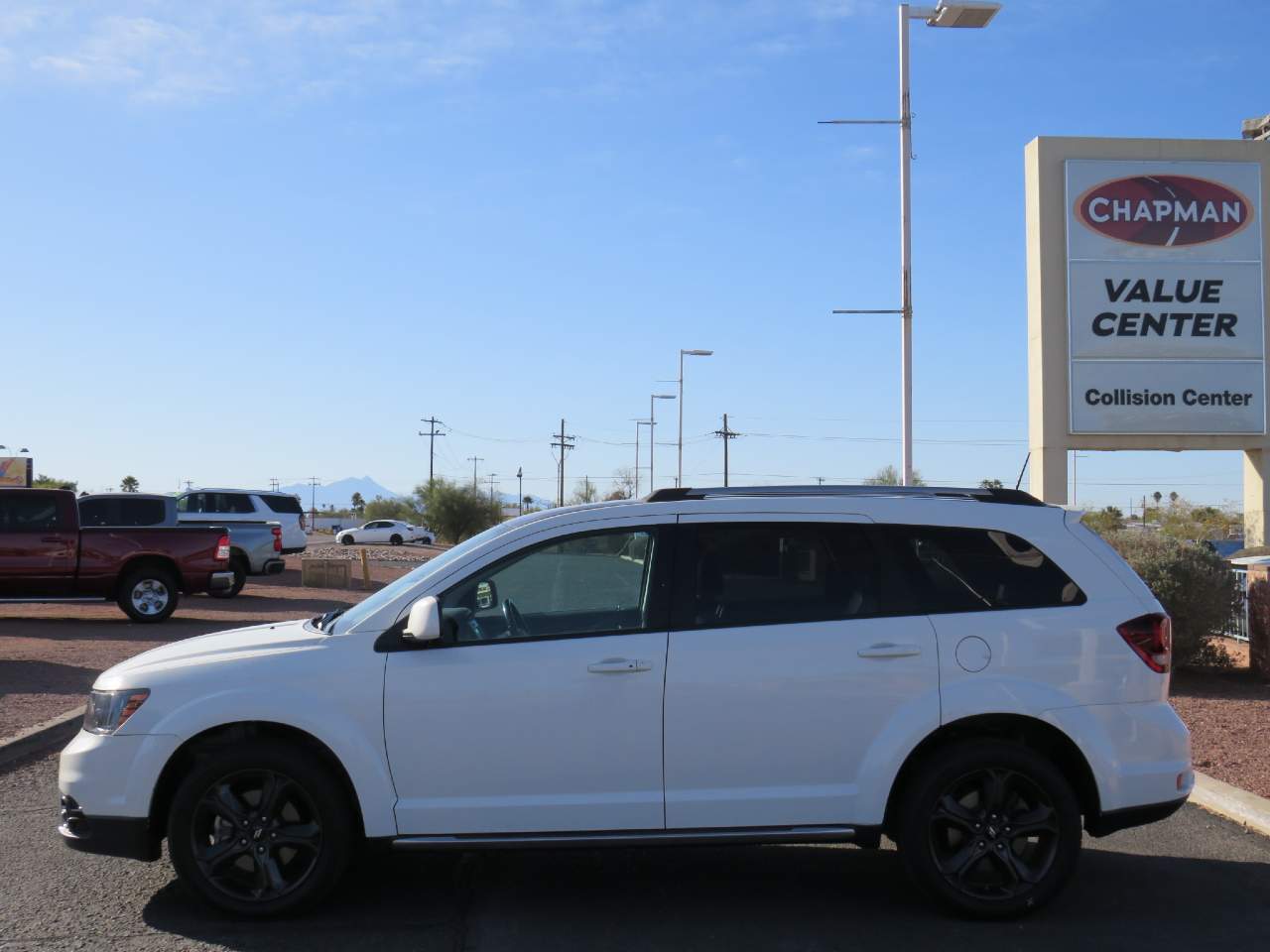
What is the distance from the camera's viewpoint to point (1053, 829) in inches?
219


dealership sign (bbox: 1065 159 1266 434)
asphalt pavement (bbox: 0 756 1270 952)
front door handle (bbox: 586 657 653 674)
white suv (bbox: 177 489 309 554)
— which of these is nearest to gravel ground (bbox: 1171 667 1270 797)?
asphalt pavement (bbox: 0 756 1270 952)

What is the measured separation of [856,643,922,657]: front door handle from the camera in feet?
18.2

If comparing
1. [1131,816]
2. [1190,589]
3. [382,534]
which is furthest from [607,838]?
[382,534]

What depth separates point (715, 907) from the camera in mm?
5801

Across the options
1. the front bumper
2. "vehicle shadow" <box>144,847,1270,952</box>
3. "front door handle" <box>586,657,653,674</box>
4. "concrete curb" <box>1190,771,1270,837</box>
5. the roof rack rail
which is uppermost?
the roof rack rail

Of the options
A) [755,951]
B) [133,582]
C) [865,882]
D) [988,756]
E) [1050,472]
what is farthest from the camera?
[1050,472]

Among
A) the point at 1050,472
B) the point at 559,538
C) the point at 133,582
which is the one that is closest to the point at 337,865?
the point at 559,538

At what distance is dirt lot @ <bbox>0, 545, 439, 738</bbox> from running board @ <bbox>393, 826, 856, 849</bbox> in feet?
16.5

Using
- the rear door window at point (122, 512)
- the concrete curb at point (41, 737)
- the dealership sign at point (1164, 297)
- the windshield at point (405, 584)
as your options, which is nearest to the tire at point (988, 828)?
the windshield at point (405, 584)

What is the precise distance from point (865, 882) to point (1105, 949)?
4.15 feet

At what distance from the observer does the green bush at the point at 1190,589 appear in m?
11.9

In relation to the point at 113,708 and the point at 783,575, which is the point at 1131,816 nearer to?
the point at 783,575

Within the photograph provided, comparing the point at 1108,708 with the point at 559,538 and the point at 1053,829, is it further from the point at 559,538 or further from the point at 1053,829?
the point at 559,538

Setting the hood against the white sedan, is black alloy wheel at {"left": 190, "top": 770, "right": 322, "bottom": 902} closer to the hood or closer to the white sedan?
the hood
